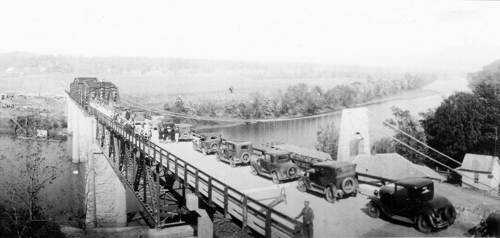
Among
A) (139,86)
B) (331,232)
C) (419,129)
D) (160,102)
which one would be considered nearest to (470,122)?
(419,129)

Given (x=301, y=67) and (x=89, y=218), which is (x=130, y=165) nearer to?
(x=89, y=218)

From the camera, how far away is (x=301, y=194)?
12.6 meters

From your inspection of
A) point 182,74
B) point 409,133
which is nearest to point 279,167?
point 409,133

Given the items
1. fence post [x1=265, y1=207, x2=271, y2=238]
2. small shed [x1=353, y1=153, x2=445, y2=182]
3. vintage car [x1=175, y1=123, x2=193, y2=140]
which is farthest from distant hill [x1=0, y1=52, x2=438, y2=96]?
fence post [x1=265, y1=207, x2=271, y2=238]

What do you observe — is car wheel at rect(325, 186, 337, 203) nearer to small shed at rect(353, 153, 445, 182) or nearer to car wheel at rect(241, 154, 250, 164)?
small shed at rect(353, 153, 445, 182)

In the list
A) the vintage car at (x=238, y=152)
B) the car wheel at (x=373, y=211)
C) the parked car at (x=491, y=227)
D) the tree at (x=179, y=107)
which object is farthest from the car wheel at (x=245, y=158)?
the tree at (x=179, y=107)

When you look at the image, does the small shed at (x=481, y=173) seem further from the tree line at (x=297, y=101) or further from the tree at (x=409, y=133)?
the tree line at (x=297, y=101)

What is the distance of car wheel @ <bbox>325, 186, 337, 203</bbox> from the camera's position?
37.8 ft

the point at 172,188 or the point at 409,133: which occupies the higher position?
the point at 172,188

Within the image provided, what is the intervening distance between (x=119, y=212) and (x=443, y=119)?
32412 millimetres

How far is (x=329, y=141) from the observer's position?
172ft

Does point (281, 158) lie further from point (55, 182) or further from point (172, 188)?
point (55, 182)

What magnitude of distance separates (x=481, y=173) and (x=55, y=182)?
38.3 m

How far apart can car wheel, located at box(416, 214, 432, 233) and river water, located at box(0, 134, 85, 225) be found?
26.6 metres
